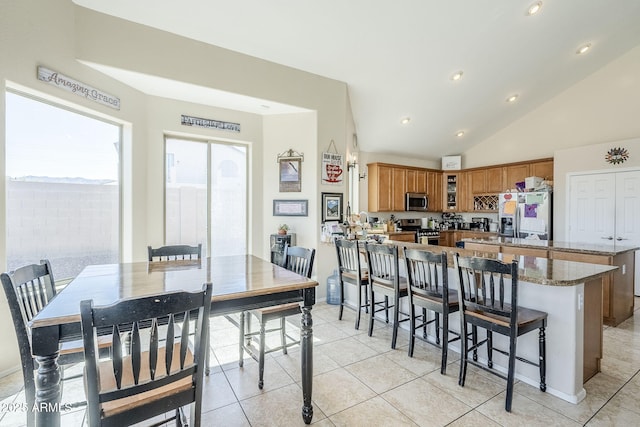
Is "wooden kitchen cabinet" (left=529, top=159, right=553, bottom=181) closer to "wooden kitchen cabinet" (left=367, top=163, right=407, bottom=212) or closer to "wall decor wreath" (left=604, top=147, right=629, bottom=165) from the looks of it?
"wall decor wreath" (left=604, top=147, right=629, bottom=165)

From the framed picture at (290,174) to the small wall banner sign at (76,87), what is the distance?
2.12 m

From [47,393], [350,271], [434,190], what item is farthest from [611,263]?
[47,393]

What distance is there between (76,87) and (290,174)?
255 cm

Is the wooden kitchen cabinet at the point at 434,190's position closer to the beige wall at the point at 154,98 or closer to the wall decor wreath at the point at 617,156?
the wall decor wreath at the point at 617,156

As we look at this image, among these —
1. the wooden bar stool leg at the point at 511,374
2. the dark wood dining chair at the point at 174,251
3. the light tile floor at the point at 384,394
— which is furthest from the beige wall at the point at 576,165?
the dark wood dining chair at the point at 174,251

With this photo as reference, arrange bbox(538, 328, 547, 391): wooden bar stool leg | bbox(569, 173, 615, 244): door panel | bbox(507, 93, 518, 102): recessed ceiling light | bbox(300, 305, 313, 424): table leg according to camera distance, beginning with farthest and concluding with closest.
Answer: bbox(507, 93, 518, 102): recessed ceiling light < bbox(569, 173, 615, 244): door panel < bbox(538, 328, 547, 391): wooden bar stool leg < bbox(300, 305, 313, 424): table leg

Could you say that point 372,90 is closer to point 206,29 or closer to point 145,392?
point 206,29

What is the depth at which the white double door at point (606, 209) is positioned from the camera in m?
4.76

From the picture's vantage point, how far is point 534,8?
375 centimetres

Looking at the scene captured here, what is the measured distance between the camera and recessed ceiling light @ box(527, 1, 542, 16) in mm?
3709

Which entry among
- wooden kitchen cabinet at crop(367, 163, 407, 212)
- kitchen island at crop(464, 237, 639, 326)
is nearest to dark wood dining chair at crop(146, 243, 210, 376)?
kitchen island at crop(464, 237, 639, 326)

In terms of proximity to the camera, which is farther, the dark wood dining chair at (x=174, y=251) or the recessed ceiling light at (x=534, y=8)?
the recessed ceiling light at (x=534, y=8)

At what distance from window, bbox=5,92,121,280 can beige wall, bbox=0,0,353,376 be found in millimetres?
162

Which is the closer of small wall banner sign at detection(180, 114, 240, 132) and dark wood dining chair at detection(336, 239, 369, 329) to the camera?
dark wood dining chair at detection(336, 239, 369, 329)
